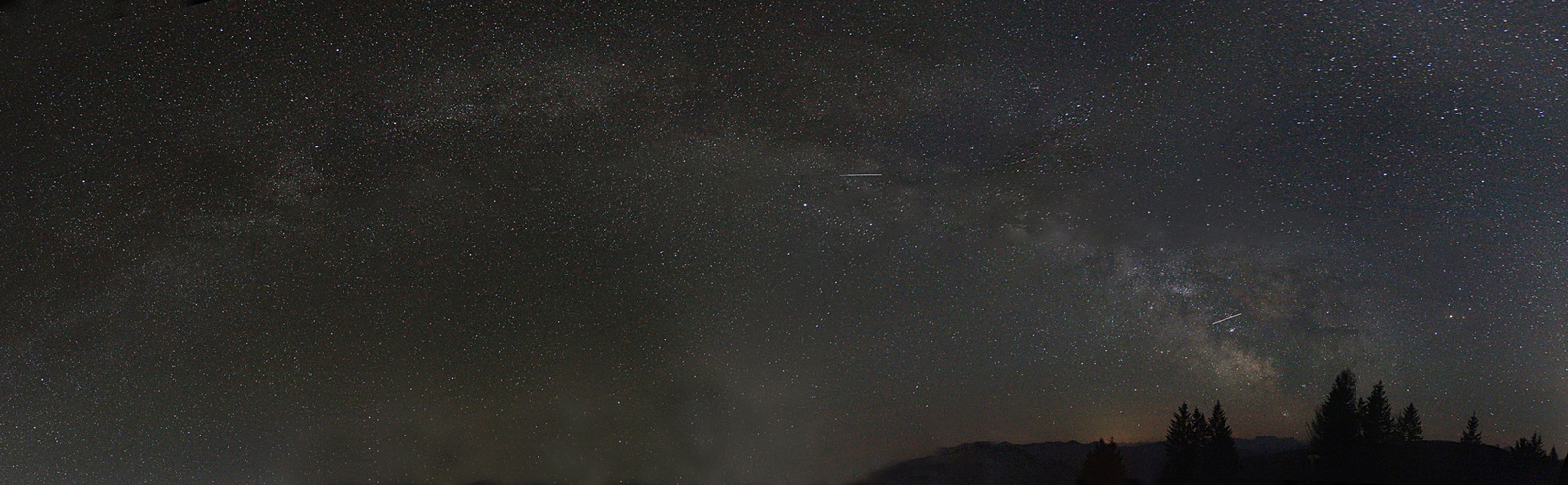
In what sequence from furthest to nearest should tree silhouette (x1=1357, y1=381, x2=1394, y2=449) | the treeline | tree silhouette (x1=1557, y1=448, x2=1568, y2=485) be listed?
tree silhouette (x1=1357, y1=381, x2=1394, y2=449) → the treeline → tree silhouette (x1=1557, y1=448, x2=1568, y2=485)

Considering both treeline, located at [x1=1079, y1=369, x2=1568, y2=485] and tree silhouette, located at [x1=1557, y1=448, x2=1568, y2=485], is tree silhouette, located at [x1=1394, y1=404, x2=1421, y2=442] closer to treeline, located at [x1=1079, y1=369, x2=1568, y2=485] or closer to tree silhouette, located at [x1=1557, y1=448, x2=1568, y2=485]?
treeline, located at [x1=1079, y1=369, x2=1568, y2=485]

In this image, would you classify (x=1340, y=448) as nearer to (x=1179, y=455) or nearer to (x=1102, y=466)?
(x=1179, y=455)

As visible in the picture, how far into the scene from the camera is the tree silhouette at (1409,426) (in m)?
3.68

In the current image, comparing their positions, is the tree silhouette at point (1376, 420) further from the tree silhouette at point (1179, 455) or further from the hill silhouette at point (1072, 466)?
the tree silhouette at point (1179, 455)

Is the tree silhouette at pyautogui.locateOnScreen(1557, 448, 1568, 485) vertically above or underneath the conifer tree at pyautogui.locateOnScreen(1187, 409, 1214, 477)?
underneath

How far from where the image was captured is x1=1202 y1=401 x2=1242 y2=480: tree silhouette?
368 cm

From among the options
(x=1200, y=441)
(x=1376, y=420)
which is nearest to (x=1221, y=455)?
(x=1200, y=441)

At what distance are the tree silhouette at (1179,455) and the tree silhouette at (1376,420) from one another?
90cm

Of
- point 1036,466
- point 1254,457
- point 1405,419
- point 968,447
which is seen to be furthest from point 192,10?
point 1405,419

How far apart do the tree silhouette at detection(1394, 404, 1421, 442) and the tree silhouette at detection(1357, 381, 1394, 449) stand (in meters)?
0.05

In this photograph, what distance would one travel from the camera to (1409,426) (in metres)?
3.84

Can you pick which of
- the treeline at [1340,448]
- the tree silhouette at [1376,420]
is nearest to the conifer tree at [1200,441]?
the treeline at [1340,448]

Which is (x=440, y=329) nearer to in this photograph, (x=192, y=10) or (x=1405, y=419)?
(x=192, y=10)

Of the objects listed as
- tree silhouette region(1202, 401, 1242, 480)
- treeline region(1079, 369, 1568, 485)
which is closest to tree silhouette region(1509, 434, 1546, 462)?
treeline region(1079, 369, 1568, 485)
